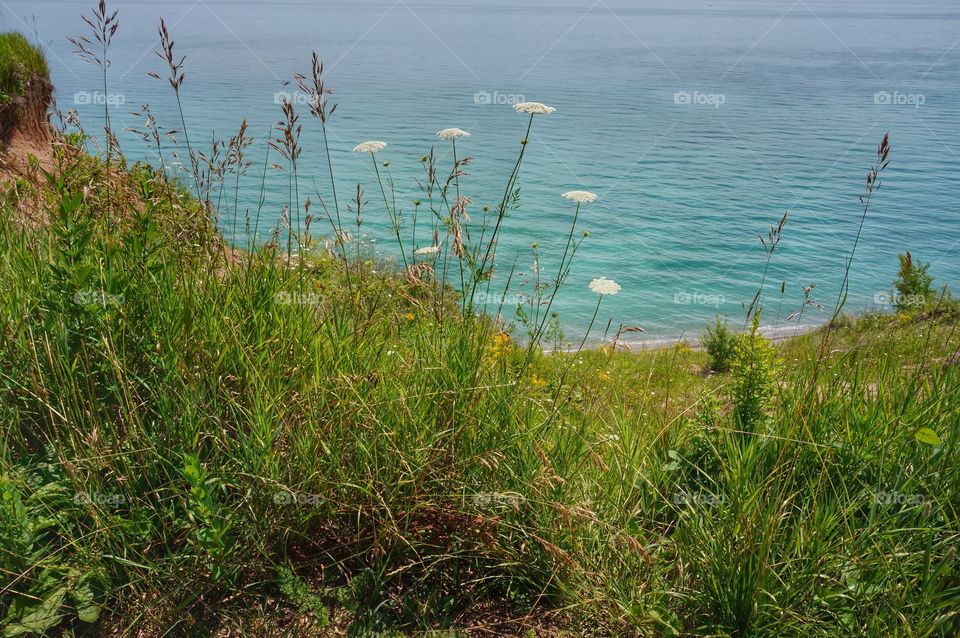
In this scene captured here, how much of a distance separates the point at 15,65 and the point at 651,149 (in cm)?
2581

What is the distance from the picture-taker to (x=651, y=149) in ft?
103

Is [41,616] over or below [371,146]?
below

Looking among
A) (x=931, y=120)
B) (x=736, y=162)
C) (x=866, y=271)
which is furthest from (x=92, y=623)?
(x=931, y=120)

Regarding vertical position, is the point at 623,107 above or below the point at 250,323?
above

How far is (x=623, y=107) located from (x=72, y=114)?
39.1 m

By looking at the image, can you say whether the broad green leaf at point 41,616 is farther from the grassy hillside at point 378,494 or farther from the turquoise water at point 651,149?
the turquoise water at point 651,149

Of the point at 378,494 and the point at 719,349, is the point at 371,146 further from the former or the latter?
the point at 719,349

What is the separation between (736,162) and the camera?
1174 inches

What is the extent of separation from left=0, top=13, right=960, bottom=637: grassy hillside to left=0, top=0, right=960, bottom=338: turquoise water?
31.8ft

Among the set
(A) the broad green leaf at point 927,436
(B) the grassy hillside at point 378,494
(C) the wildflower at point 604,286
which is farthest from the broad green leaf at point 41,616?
(A) the broad green leaf at point 927,436

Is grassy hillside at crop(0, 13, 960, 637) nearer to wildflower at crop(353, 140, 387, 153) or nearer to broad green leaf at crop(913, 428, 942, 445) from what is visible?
broad green leaf at crop(913, 428, 942, 445)

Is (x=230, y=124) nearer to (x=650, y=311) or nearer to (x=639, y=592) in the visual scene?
(x=650, y=311)

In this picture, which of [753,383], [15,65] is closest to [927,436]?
[753,383]

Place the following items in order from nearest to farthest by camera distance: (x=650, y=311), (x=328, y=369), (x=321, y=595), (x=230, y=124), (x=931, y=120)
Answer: (x=321, y=595), (x=328, y=369), (x=650, y=311), (x=230, y=124), (x=931, y=120)
